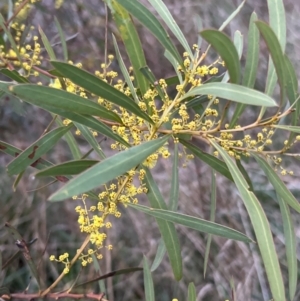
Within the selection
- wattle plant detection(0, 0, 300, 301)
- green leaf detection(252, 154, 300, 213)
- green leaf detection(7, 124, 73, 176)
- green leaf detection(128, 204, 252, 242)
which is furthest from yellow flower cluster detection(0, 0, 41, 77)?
green leaf detection(252, 154, 300, 213)


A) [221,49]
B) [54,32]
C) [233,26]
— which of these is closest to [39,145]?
[221,49]

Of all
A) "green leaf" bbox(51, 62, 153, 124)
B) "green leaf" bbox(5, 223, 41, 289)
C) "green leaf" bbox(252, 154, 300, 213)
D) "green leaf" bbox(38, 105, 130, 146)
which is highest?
"green leaf" bbox(51, 62, 153, 124)

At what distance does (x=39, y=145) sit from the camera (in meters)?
0.74

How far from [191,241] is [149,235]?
0.68 ft

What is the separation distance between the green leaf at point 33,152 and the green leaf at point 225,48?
320 millimetres

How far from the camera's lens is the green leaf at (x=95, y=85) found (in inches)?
22.6

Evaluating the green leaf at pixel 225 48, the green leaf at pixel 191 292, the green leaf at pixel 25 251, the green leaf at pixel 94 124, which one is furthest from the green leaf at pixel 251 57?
the green leaf at pixel 25 251

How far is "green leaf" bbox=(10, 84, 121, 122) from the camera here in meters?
0.56

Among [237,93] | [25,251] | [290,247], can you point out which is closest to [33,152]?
[25,251]

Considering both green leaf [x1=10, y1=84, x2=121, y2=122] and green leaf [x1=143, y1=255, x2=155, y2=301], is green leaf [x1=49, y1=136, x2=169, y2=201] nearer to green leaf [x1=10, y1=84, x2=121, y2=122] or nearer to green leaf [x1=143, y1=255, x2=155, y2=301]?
green leaf [x1=10, y1=84, x2=121, y2=122]

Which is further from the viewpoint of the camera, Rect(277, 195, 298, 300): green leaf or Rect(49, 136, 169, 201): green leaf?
Rect(277, 195, 298, 300): green leaf

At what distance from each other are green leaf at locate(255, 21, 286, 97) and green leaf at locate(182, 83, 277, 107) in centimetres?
7

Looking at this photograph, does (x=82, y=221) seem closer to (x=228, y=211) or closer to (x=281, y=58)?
(x=281, y=58)

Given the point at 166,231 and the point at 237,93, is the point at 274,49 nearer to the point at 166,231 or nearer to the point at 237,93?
the point at 237,93
